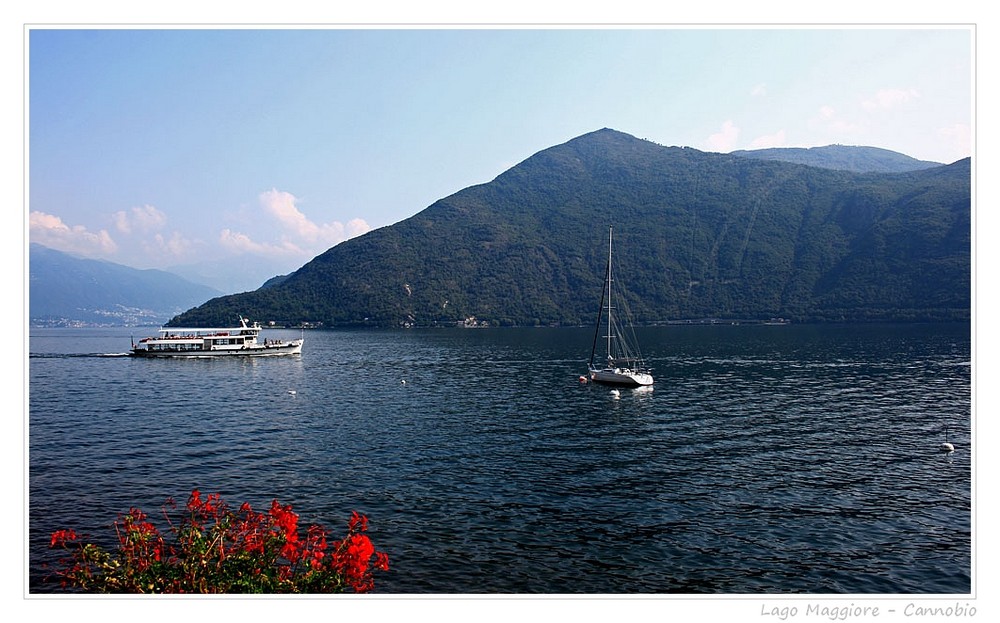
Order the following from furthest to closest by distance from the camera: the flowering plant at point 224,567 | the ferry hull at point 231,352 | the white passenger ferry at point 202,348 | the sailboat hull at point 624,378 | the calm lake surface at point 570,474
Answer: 1. the white passenger ferry at point 202,348
2. the ferry hull at point 231,352
3. the sailboat hull at point 624,378
4. the calm lake surface at point 570,474
5. the flowering plant at point 224,567

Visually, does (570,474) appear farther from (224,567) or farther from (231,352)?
(231,352)

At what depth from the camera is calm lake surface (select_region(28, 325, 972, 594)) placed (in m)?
19.9

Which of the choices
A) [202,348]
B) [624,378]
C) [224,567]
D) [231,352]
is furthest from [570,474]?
[202,348]

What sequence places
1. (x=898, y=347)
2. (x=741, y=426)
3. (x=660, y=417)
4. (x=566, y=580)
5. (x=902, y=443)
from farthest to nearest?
(x=898, y=347), (x=660, y=417), (x=741, y=426), (x=902, y=443), (x=566, y=580)

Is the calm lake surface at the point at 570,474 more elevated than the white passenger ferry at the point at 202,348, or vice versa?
the white passenger ferry at the point at 202,348

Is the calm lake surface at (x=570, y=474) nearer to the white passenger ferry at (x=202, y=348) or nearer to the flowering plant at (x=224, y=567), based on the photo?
the flowering plant at (x=224, y=567)

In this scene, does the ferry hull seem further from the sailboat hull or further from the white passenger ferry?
the sailboat hull

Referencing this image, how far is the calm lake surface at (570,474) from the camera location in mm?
19938

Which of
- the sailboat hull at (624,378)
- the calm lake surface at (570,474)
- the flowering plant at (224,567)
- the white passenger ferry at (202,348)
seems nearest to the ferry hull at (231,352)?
the white passenger ferry at (202,348)

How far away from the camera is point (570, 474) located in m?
30.9

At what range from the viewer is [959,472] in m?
30.9
